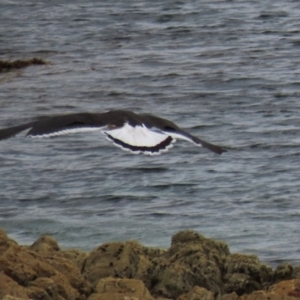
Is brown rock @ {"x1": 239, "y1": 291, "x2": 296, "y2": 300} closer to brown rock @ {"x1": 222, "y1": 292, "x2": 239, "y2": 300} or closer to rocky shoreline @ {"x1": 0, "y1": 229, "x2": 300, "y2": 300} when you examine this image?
rocky shoreline @ {"x1": 0, "y1": 229, "x2": 300, "y2": 300}

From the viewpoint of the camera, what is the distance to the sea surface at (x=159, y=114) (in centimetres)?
1119

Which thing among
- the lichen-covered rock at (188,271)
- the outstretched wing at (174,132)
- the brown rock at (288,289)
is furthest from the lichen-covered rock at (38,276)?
the brown rock at (288,289)

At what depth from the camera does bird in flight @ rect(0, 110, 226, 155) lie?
281 inches

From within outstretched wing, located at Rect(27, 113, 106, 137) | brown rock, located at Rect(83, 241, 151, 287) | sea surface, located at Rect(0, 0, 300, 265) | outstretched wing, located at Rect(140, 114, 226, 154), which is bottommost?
sea surface, located at Rect(0, 0, 300, 265)

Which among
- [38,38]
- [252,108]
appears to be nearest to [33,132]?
[252,108]

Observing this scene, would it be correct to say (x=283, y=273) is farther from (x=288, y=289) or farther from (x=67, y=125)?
(x=67, y=125)

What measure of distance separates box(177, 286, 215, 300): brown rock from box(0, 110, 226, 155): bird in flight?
0.74 metres

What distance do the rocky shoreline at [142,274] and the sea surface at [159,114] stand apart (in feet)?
6.08

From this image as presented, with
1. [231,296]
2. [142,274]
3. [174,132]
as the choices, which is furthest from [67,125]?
[231,296]

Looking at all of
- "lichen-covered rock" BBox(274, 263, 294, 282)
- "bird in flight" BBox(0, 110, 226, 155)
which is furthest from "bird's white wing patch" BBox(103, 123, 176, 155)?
"lichen-covered rock" BBox(274, 263, 294, 282)

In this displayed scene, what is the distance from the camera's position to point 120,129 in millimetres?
7305

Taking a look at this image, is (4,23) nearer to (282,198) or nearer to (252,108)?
(252,108)

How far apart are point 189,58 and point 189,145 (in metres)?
5.46

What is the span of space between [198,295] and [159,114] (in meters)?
8.75
